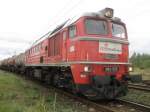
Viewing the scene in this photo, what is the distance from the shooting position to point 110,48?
1095 centimetres

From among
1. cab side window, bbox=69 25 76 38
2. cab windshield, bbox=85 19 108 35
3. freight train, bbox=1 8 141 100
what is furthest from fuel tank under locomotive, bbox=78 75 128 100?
cab side window, bbox=69 25 76 38

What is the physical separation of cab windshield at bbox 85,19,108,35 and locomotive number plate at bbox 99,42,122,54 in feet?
1.57

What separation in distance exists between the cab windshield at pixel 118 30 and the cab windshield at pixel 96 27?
40 centimetres

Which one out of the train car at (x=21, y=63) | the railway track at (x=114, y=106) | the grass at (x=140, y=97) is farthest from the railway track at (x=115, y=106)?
the train car at (x=21, y=63)

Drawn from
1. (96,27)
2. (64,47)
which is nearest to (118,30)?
(96,27)

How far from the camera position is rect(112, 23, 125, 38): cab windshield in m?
11.4

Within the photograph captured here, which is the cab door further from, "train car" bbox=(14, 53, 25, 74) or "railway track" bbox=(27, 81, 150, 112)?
"train car" bbox=(14, 53, 25, 74)

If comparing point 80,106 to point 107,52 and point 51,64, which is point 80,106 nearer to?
point 107,52

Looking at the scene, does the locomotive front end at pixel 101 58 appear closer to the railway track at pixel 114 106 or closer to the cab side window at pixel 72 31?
the railway track at pixel 114 106

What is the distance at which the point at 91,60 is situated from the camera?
34.3ft

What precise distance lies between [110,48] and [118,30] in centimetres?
109

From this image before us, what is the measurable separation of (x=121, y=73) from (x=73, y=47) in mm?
2095

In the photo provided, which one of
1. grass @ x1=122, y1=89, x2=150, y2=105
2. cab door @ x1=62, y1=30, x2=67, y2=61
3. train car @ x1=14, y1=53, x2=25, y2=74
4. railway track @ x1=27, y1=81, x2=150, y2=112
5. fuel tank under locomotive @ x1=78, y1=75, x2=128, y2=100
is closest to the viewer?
railway track @ x1=27, y1=81, x2=150, y2=112

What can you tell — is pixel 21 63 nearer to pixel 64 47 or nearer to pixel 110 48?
pixel 64 47
